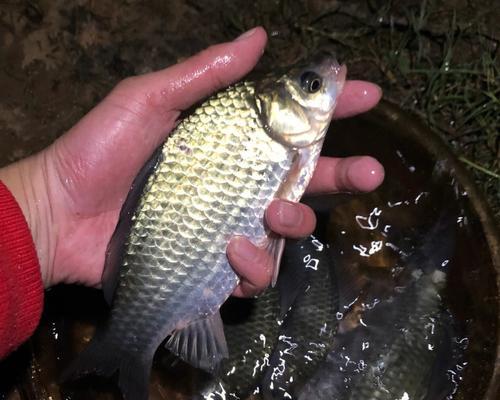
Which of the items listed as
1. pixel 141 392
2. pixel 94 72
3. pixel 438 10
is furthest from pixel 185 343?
pixel 438 10

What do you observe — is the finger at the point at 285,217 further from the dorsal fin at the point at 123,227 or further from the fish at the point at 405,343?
the fish at the point at 405,343

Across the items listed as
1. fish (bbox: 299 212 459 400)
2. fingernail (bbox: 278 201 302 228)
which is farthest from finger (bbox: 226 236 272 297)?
fish (bbox: 299 212 459 400)

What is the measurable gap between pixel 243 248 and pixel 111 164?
0.64 meters

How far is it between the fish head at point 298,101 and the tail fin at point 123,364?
782 mm

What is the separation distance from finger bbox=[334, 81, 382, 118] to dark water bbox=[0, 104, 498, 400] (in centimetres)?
27

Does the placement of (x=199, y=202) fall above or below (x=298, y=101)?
below

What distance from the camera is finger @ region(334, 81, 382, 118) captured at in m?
2.23

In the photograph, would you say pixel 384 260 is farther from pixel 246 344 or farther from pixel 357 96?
pixel 357 96

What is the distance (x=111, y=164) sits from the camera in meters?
2.25

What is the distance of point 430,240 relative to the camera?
2680 millimetres

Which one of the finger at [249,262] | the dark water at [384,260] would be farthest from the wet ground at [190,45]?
the finger at [249,262]

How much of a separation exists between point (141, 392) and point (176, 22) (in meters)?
2.02

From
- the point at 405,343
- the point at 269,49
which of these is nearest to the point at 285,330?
the point at 405,343

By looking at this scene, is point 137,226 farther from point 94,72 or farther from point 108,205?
point 94,72
